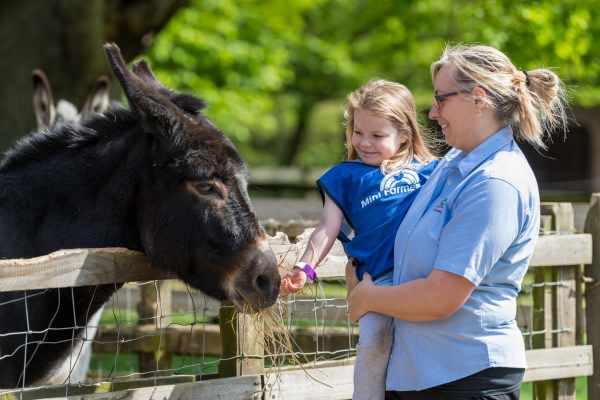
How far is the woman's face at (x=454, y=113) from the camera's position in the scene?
3010mm

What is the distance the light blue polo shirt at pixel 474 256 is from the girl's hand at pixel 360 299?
14 cm

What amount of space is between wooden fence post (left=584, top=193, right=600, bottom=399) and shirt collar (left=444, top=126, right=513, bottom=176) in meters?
2.68

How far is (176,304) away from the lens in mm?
7891

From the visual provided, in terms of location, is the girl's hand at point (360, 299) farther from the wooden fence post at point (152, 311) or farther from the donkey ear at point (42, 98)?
the donkey ear at point (42, 98)

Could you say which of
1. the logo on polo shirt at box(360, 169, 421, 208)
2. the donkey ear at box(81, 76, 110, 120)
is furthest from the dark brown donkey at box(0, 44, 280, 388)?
the donkey ear at box(81, 76, 110, 120)

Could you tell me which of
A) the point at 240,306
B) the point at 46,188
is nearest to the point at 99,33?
the point at 46,188

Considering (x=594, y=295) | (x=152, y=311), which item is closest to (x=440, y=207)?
(x=594, y=295)

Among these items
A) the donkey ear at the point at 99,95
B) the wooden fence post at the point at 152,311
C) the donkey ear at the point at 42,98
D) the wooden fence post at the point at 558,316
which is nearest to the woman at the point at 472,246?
the wooden fence post at the point at 558,316

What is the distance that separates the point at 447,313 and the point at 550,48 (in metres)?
11.1

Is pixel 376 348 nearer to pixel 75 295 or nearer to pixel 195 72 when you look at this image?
pixel 75 295

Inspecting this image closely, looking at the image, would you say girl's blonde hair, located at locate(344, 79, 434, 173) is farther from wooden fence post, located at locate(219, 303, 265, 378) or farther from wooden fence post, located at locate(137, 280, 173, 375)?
wooden fence post, located at locate(137, 280, 173, 375)

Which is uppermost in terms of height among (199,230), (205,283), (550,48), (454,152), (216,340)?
(550,48)

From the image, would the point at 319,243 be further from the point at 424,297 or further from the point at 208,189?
the point at 424,297

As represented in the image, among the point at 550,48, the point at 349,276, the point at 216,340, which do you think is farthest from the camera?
the point at 550,48
